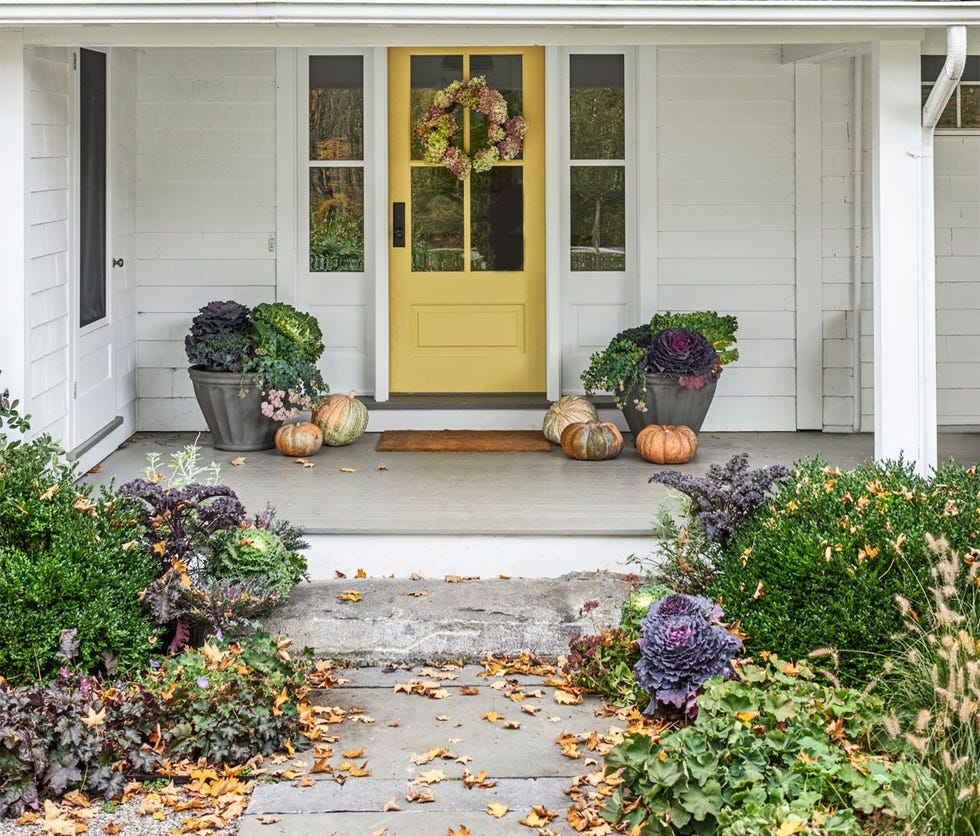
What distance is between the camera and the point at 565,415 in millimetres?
7785

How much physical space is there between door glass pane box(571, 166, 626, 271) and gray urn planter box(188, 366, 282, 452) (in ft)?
6.65

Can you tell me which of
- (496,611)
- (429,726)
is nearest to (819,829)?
(429,726)

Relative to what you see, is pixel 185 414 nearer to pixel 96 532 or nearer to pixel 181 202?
pixel 181 202

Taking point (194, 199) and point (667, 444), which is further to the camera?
point (194, 199)

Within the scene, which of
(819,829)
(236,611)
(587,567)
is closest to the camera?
(819,829)

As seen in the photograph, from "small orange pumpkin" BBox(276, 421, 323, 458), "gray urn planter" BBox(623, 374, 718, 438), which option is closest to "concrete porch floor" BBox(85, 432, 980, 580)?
"small orange pumpkin" BBox(276, 421, 323, 458)

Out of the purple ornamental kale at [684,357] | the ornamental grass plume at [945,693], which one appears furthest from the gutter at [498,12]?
the purple ornamental kale at [684,357]

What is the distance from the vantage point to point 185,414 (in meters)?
8.37

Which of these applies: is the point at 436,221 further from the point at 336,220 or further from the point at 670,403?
the point at 670,403

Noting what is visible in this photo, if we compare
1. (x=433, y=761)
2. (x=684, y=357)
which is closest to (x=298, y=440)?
(x=684, y=357)

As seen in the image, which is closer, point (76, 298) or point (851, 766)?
point (851, 766)

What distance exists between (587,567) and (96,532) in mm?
2009

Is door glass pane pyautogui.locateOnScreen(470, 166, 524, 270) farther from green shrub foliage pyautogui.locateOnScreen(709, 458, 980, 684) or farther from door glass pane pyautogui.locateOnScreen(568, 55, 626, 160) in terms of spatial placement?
green shrub foliage pyautogui.locateOnScreen(709, 458, 980, 684)

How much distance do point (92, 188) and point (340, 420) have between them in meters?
1.73
